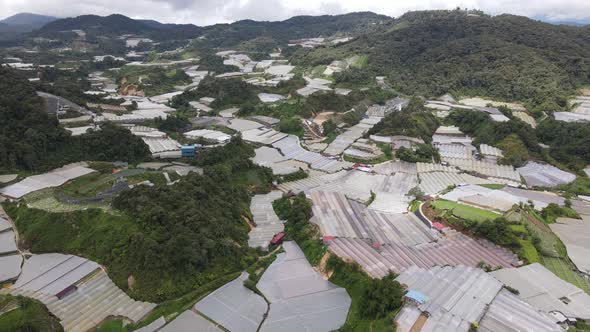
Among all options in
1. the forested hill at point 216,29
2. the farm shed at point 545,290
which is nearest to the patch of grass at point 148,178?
the farm shed at point 545,290

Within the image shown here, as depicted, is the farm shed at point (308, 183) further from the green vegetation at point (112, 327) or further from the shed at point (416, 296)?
the green vegetation at point (112, 327)

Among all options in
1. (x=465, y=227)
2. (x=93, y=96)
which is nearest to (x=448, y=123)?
(x=465, y=227)

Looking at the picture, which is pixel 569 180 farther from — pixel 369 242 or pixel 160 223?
pixel 160 223

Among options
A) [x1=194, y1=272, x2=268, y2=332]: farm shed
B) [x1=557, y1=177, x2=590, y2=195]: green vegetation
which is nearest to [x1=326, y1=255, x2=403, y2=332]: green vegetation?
[x1=194, y1=272, x2=268, y2=332]: farm shed

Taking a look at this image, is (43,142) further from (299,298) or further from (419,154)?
(419,154)

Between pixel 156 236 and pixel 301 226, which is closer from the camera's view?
pixel 156 236

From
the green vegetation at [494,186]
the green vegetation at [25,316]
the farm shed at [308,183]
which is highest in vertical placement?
the green vegetation at [494,186]

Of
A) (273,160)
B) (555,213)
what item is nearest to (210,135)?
(273,160)
